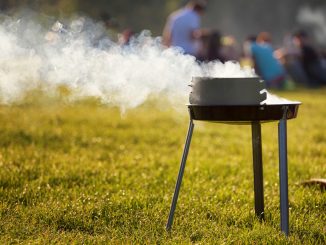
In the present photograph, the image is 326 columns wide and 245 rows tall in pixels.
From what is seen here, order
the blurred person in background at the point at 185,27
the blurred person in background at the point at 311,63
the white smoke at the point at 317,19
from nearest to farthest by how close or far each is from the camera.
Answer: the blurred person in background at the point at 185,27
the blurred person in background at the point at 311,63
the white smoke at the point at 317,19

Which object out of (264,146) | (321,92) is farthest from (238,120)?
(321,92)

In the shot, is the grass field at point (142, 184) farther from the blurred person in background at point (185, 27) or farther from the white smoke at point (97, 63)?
the blurred person in background at point (185, 27)

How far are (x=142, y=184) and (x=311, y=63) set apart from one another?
17788 mm

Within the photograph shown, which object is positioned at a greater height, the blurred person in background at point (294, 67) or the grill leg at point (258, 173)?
the blurred person in background at point (294, 67)

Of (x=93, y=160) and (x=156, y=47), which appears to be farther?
(x=93, y=160)

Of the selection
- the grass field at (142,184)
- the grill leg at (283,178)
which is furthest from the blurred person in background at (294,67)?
the grill leg at (283,178)

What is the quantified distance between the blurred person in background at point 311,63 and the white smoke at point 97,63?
17.1 metres

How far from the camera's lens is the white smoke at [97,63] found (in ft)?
17.2

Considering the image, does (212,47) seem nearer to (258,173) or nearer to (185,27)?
(185,27)

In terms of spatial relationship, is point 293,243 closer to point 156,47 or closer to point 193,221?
point 193,221

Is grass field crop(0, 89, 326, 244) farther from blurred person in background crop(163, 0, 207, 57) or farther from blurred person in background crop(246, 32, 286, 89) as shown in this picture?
blurred person in background crop(246, 32, 286, 89)

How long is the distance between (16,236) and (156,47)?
1963 mm

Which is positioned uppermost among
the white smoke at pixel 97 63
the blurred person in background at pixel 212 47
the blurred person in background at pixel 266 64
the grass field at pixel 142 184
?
the blurred person in background at pixel 212 47

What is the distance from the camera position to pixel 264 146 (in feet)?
30.8
